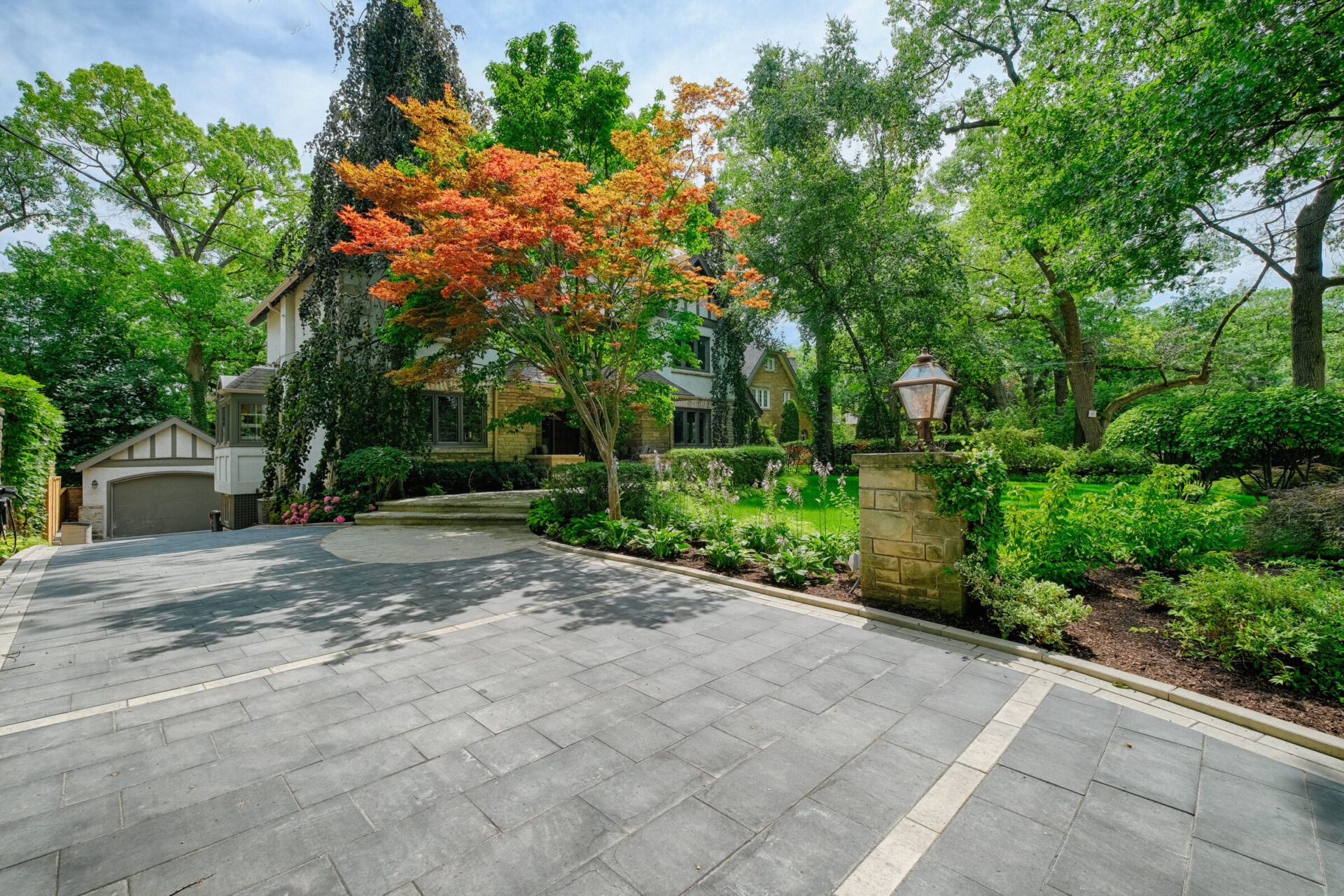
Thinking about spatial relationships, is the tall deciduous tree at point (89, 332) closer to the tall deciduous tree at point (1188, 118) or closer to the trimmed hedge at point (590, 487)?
the trimmed hedge at point (590, 487)

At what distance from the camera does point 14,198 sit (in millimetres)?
20594

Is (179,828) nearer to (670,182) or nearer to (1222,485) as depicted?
(670,182)

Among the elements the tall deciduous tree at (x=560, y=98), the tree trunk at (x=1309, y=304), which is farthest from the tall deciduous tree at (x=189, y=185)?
the tree trunk at (x=1309, y=304)

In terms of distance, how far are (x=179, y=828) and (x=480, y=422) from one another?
13.8 m

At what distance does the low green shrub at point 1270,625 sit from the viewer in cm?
309

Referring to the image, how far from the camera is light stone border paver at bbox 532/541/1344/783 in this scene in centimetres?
261

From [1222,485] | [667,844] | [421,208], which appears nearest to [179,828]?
[667,844]

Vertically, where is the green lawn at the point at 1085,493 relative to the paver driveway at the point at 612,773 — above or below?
above

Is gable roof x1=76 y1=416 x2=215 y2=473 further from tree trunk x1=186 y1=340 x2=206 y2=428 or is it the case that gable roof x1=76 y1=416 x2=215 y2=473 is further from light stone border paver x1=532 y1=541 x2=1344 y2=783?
light stone border paver x1=532 y1=541 x2=1344 y2=783

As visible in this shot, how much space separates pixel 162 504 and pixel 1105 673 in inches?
1040

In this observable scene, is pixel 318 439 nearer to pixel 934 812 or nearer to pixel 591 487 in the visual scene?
pixel 591 487

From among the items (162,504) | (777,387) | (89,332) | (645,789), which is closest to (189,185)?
(89,332)

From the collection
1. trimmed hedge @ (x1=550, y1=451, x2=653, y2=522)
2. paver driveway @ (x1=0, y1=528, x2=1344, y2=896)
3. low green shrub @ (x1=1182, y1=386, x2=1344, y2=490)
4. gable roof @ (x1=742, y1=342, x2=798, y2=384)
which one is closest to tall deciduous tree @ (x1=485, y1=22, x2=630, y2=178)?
trimmed hedge @ (x1=550, y1=451, x2=653, y2=522)

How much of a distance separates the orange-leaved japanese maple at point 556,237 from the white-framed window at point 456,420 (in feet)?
18.3
